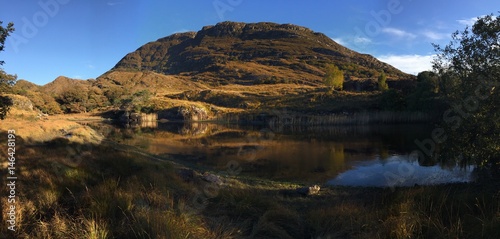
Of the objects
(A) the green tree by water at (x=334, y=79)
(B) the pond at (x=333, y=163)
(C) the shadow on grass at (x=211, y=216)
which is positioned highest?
(A) the green tree by water at (x=334, y=79)

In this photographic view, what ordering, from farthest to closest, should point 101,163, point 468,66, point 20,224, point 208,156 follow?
point 208,156, point 101,163, point 468,66, point 20,224

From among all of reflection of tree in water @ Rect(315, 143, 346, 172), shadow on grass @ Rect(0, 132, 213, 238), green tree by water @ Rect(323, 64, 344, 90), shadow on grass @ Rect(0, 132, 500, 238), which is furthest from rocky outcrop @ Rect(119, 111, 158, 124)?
shadow on grass @ Rect(0, 132, 500, 238)

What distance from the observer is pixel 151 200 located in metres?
7.32

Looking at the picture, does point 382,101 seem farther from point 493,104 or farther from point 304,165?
point 493,104

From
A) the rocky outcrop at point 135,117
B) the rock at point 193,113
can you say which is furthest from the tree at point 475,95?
the rocky outcrop at point 135,117

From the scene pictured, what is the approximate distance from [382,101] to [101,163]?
72.0 meters

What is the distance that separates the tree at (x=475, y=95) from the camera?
9773 mm

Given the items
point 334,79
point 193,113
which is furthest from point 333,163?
point 334,79

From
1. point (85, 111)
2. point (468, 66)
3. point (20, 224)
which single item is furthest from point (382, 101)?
point (85, 111)

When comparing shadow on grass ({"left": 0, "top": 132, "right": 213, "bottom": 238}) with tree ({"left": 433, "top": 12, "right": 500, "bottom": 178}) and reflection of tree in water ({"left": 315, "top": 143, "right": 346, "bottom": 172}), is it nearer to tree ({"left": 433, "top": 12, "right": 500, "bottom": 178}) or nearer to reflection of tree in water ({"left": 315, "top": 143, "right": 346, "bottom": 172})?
tree ({"left": 433, "top": 12, "right": 500, "bottom": 178})

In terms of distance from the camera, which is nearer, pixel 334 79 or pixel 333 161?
pixel 333 161

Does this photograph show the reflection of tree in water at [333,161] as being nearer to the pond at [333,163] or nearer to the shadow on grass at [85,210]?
the pond at [333,163]

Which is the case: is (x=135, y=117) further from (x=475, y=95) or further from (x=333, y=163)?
(x=475, y=95)

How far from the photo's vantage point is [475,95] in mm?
10086
